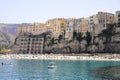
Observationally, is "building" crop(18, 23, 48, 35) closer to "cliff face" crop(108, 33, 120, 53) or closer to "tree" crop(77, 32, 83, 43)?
"tree" crop(77, 32, 83, 43)

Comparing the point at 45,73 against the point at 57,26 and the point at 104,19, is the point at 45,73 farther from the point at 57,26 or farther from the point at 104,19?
the point at 57,26

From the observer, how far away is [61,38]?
164 metres

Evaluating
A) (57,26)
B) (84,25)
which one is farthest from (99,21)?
(57,26)

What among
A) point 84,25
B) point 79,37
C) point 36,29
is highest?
point 84,25

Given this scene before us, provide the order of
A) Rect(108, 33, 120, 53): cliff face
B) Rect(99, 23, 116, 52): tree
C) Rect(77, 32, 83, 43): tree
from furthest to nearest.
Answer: Rect(77, 32, 83, 43): tree
Rect(99, 23, 116, 52): tree
Rect(108, 33, 120, 53): cliff face

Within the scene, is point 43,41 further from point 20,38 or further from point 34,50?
point 20,38

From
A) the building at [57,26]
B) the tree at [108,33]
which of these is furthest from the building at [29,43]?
the tree at [108,33]

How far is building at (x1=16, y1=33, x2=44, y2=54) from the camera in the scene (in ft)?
564

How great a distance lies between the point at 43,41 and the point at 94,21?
32276 mm

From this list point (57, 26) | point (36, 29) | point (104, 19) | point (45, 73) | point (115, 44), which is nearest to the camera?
point (45, 73)

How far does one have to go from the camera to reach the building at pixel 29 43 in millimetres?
172000

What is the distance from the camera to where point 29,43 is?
177 metres

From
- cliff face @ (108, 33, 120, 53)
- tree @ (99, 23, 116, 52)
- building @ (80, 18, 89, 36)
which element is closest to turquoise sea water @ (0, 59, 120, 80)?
cliff face @ (108, 33, 120, 53)

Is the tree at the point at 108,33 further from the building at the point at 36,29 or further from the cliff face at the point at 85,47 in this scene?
the building at the point at 36,29
